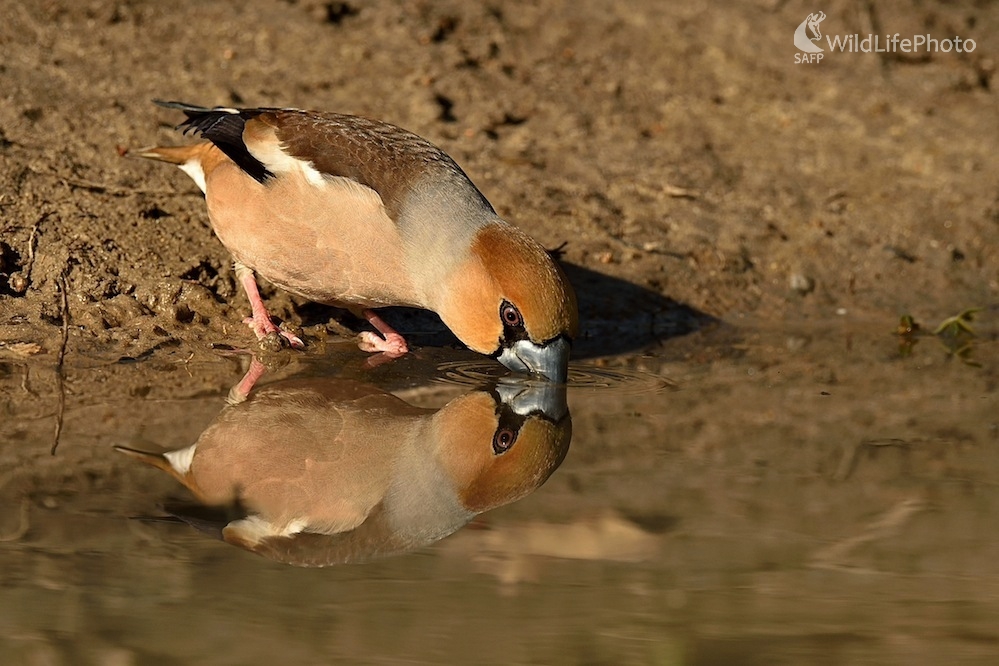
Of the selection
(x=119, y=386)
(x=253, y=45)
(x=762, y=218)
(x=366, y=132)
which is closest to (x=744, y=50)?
(x=762, y=218)

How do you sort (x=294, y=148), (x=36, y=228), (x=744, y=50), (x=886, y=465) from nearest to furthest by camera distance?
(x=886, y=465) < (x=294, y=148) < (x=36, y=228) < (x=744, y=50)

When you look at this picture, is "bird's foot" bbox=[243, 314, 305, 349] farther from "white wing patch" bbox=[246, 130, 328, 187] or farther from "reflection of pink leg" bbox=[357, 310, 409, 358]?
"white wing patch" bbox=[246, 130, 328, 187]

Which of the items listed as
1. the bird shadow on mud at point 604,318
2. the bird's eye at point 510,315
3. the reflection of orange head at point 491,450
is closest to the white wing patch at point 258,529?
the reflection of orange head at point 491,450

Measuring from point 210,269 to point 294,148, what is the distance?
3.48ft

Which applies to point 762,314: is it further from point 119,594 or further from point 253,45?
point 119,594

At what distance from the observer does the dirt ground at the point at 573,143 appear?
634 centimetres

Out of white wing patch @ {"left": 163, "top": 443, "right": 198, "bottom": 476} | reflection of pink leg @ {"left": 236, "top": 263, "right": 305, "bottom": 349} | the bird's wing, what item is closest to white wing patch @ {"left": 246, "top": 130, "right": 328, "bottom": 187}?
the bird's wing

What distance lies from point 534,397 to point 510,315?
0.36 m

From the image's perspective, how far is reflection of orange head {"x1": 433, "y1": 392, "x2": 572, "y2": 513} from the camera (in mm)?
4301

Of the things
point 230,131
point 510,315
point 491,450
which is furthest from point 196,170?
point 491,450

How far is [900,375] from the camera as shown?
20.4ft

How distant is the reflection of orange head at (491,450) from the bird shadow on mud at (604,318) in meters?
1.26

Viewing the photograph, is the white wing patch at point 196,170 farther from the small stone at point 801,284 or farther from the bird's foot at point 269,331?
the small stone at point 801,284

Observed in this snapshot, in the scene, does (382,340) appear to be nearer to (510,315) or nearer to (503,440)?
(510,315)
